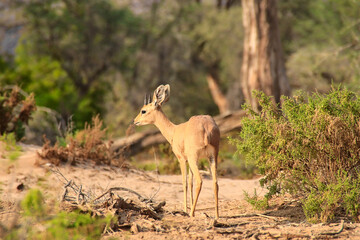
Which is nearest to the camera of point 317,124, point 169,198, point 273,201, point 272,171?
point 317,124

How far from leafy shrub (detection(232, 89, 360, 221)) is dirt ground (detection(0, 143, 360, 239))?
0.31m

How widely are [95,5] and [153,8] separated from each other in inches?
190

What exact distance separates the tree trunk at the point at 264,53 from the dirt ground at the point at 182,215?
17.9 ft

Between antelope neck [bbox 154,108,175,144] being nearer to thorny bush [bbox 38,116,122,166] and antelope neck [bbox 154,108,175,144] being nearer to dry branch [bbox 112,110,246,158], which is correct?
thorny bush [bbox 38,116,122,166]

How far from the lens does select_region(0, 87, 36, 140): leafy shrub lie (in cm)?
1091

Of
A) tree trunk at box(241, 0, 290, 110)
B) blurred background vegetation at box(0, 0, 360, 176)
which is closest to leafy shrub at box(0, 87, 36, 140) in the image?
tree trunk at box(241, 0, 290, 110)

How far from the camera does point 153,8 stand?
3111 cm

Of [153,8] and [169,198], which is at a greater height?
[153,8]

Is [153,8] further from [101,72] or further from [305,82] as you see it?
[305,82]

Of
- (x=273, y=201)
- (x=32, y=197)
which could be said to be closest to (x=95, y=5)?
Answer: (x=273, y=201)

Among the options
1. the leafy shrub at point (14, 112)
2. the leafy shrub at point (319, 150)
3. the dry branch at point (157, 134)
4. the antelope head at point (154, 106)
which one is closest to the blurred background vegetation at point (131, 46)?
the dry branch at point (157, 134)

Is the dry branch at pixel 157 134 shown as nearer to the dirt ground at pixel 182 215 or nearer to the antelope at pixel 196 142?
the dirt ground at pixel 182 215

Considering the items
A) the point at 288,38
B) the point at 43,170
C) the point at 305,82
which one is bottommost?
the point at 43,170

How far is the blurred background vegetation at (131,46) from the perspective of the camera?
84.5 ft
